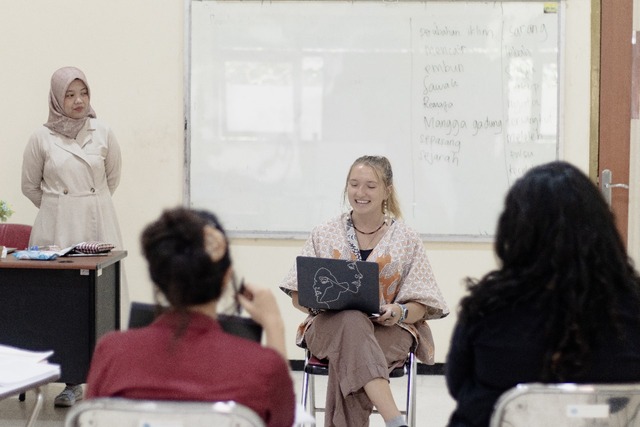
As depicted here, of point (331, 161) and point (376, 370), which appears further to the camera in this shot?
point (331, 161)

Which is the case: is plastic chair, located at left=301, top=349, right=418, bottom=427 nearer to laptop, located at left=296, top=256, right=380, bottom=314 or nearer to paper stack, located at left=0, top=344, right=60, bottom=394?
laptop, located at left=296, top=256, right=380, bottom=314

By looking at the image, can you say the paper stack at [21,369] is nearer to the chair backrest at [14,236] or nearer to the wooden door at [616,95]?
the chair backrest at [14,236]

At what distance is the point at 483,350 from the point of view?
73.9 inches

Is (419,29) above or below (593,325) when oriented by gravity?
above

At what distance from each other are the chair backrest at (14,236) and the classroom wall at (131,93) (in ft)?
2.17

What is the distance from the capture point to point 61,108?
4.28m

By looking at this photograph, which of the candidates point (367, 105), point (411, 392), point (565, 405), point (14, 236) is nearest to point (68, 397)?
point (14, 236)

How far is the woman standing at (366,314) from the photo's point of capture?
3.07 metres

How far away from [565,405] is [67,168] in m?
3.11

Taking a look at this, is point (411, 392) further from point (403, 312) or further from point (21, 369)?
point (21, 369)

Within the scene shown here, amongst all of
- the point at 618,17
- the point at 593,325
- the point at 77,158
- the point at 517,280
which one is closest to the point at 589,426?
the point at 593,325

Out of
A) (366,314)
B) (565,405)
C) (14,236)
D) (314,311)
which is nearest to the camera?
(565,405)

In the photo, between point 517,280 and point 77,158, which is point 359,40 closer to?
point 77,158

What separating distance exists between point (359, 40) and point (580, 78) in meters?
1.17
